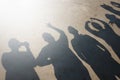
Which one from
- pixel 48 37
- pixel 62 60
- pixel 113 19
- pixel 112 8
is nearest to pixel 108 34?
pixel 113 19

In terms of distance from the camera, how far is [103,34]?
34.5 ft

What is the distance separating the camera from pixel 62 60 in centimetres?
852

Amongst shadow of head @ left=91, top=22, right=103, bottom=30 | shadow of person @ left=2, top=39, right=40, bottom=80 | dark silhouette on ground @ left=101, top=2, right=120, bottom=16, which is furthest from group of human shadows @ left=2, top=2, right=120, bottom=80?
dark silhouette on ground @ left=101, top=2, right=120, bottom=16

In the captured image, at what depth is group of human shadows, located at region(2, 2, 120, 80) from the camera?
780cm

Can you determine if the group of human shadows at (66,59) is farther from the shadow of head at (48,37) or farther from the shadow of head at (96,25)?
the shadow of head at (96,25)

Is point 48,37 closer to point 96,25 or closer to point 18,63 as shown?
point 18,63

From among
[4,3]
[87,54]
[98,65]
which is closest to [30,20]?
[4,3]

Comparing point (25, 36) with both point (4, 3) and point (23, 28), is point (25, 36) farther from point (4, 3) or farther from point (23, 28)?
point (4, 3)

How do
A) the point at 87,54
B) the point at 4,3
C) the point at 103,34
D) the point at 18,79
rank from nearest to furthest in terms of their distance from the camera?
the point at 18,79
the point at 87,54
the point at 103,34
the point at 4,3

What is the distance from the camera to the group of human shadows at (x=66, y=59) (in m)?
7.80

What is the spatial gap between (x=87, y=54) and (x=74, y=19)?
3.09 meters

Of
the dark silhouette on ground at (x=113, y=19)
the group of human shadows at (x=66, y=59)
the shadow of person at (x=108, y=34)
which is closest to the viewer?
the group of human shadows at (x=66, y=59)

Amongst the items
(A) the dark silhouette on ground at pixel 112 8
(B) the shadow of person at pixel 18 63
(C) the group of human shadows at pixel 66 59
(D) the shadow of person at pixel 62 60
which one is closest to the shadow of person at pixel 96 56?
(C) the group of human shadows at pixel 66 59

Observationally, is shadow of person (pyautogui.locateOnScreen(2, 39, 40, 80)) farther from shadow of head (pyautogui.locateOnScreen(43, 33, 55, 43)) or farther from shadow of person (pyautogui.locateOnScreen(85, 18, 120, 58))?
shadow of person (pyautogui.locateOnScreen(85, 18, 120, 58))
